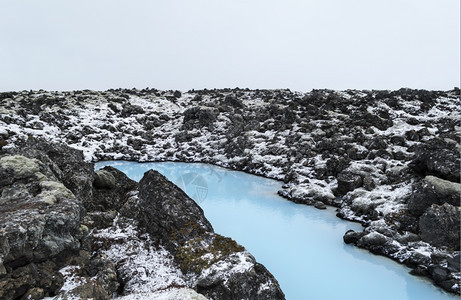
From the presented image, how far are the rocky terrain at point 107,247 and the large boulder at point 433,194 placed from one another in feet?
34.6

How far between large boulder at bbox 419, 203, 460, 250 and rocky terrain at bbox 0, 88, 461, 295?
4 cm

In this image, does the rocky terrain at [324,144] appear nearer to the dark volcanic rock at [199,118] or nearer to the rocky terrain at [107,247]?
the dark volcanic rock at [199,118]

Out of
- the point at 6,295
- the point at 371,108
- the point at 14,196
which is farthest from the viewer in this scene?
the point at 371,108

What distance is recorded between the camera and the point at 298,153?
26.5m

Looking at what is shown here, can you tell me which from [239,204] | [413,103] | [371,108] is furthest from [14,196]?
[413,103]

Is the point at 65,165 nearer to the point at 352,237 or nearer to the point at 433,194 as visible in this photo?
the point at 352,237

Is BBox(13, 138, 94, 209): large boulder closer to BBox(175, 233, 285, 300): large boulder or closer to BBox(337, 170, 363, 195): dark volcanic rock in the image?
BBox(175, 233, 285, 300): large boulder

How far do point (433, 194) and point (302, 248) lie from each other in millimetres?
6895

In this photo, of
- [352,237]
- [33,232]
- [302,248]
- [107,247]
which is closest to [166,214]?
[107,247]

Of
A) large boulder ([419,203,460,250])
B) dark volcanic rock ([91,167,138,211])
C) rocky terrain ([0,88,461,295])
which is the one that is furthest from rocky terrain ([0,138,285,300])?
large boulder ([419,203,460,250])

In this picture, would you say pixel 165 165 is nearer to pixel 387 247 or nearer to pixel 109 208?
pixel 109 208

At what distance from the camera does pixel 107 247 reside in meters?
8.59

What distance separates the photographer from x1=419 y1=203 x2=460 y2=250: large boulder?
39.3ft

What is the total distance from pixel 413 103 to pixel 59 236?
144ft
